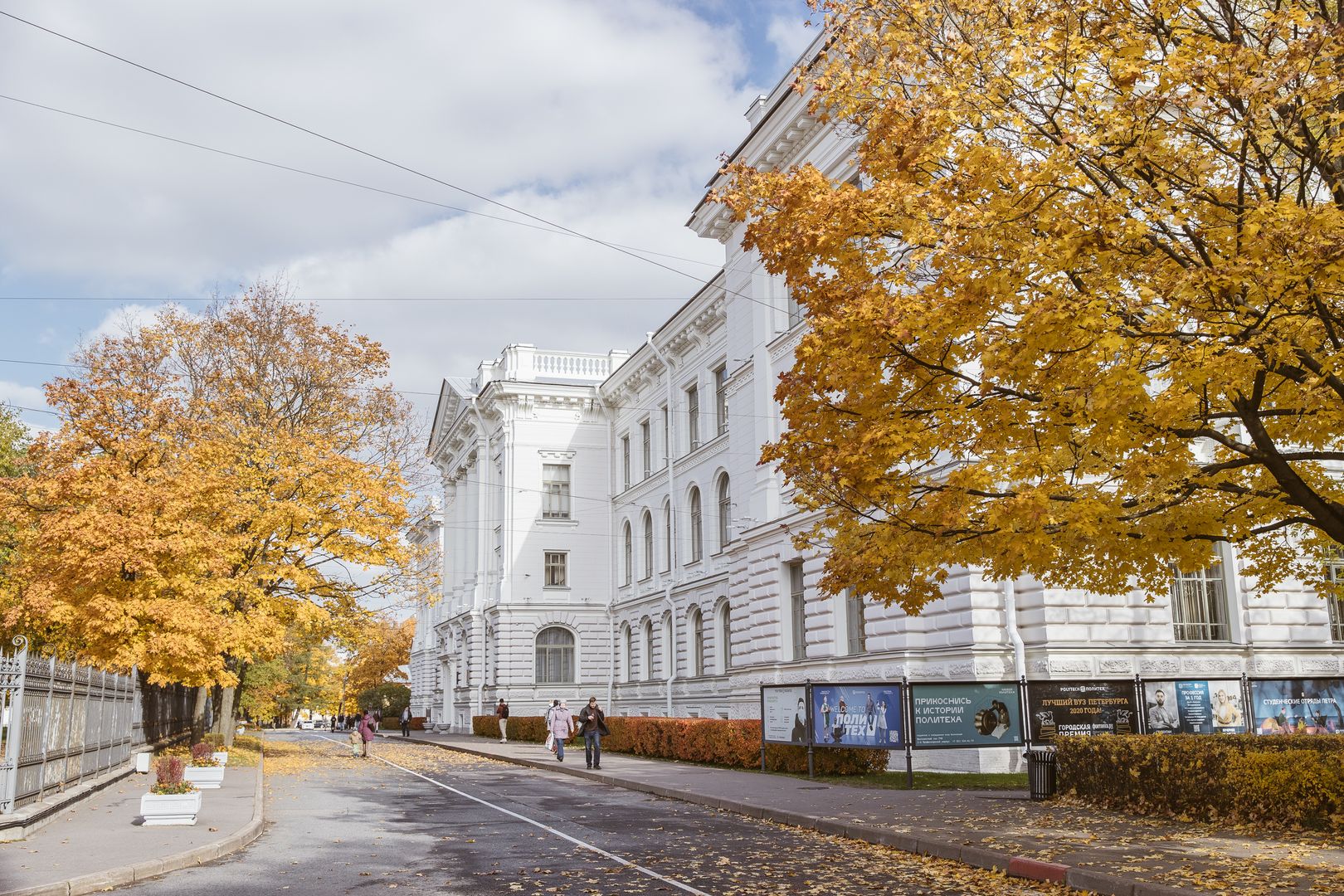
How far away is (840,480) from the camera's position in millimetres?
13062

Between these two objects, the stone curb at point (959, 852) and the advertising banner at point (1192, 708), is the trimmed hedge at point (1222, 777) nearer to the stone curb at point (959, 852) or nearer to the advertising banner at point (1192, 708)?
the stone curb at point (959, 852)

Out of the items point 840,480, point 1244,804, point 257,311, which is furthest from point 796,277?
point 257,311

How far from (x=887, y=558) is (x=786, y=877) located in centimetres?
377

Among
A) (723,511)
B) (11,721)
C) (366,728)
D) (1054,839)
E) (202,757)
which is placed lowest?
(1054,839)

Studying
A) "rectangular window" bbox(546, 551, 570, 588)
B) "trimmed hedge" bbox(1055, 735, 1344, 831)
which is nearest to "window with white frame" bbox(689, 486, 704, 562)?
"rectangular window" bbox(546, 551, 570, 588)

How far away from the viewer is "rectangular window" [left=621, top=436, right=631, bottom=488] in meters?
53.8

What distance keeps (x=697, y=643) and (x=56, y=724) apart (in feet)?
94.4

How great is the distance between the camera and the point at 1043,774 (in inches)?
642

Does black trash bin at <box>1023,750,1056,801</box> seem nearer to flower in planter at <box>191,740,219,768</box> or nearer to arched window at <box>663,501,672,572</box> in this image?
flower in planter at <box>191,740,219,768</box>

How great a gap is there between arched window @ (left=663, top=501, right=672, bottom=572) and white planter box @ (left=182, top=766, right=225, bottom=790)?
2746 cm

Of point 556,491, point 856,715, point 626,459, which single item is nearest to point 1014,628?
point 856,715

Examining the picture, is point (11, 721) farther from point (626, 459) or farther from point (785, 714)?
point (626, 459)

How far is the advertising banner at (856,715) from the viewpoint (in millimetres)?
20094

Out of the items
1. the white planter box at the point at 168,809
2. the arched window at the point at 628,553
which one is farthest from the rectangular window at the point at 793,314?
the arched window at the point at 628,553
